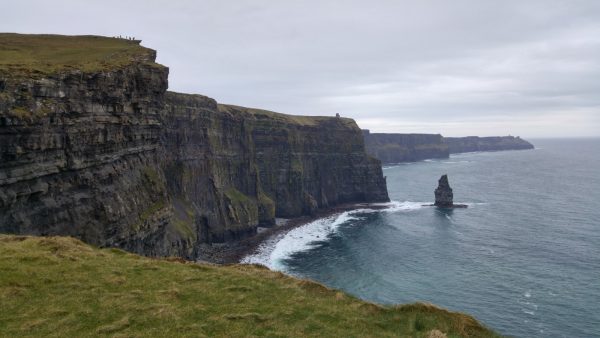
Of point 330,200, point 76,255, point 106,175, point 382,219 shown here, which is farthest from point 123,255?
point 330,200

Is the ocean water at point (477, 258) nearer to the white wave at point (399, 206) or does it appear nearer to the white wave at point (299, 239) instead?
the white wave at point (299, 239)

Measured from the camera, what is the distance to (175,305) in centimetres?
2158

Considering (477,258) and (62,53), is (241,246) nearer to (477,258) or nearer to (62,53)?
(477,258)

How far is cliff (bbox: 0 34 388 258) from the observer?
131 ft

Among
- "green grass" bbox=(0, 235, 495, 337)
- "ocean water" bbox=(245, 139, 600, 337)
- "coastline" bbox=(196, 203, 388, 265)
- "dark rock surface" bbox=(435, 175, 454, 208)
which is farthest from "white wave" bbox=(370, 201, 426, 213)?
"green grass" bbox=(0, 235, 495, 337)

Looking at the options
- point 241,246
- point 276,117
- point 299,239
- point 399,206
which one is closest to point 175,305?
point 241,246

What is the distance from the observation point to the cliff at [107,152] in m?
39.9

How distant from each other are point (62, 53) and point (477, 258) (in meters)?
77.2

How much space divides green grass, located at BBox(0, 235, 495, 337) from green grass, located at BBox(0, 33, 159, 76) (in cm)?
2423

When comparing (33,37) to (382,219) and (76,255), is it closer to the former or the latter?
(76,255)

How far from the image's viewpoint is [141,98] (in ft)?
191

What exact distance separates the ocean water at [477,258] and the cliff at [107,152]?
21890 millimetres

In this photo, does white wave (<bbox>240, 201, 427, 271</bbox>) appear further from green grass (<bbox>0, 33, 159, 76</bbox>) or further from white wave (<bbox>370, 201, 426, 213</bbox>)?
green grass (<bbox>0, 33, 159, 76</bbox>)

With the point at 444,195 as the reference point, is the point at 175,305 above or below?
above
